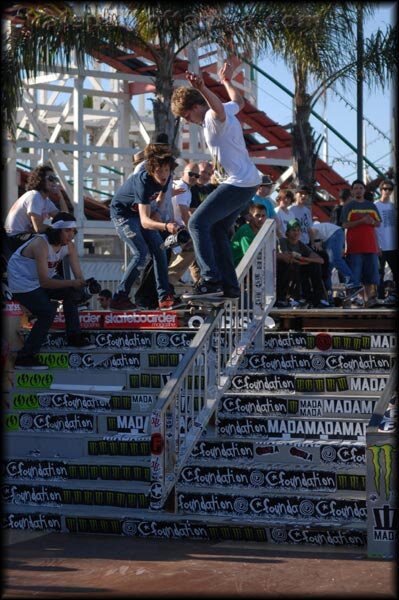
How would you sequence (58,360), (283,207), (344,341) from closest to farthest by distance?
1. (344,341)
2. (58,360)
3. (283,207)

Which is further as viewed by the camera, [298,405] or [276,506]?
[298,405]

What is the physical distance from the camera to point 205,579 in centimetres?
695

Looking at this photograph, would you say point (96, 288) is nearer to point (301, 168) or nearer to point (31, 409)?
point (31, 409)

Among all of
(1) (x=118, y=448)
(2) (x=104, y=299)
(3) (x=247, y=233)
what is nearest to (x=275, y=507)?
(1) (x=118, y=448)

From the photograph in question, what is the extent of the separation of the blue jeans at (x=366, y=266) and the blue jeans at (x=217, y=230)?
3.99m

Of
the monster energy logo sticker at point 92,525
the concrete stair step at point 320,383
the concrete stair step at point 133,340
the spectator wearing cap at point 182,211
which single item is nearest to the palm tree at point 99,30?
the spectator wearing cap at point 182,211

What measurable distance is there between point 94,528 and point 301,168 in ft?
39.2

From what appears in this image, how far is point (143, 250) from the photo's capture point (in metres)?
10.8

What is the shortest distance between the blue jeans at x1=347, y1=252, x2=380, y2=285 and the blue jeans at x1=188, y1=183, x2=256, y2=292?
13.1 feet

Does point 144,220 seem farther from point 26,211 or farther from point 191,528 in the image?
point 191,528

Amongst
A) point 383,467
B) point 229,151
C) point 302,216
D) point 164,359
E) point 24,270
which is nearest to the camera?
point 383,467

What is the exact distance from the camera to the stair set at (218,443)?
7.96 metres

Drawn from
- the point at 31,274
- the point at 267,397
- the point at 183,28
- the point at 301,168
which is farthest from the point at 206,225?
the point at 301,168

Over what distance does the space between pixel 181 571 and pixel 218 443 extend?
6.53 feet
